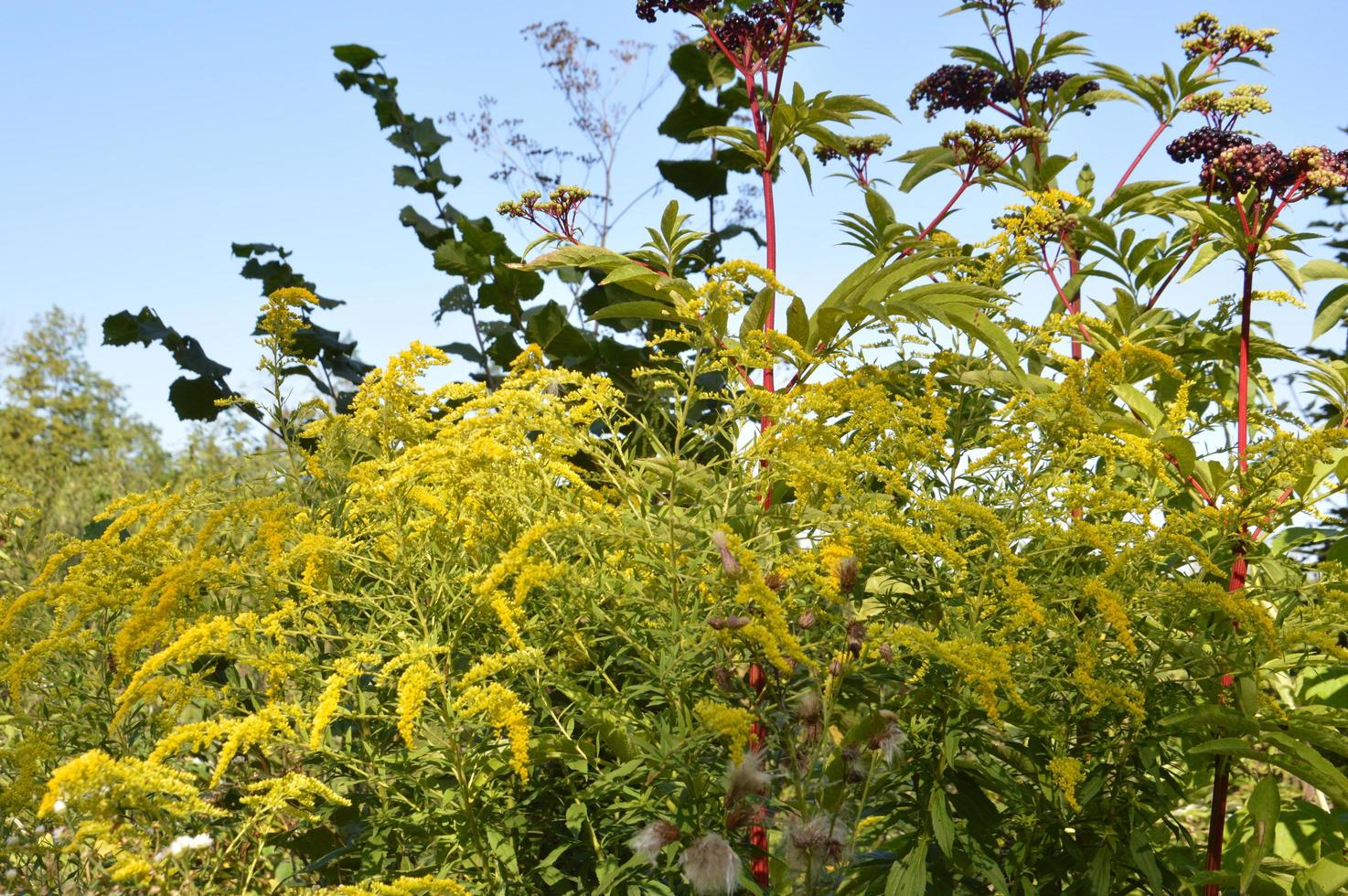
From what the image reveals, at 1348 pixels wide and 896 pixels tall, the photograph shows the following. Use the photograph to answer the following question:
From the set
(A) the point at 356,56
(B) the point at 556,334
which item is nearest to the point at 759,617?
(B) the point at 556,334

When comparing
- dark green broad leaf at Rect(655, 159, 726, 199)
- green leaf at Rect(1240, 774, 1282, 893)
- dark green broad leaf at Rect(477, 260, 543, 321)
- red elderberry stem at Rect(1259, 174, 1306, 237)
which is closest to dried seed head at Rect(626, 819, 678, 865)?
green leaf at Rect(1240, 774, 1282, 893)

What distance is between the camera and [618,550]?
2.21 meters

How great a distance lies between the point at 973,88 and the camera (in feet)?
11.7

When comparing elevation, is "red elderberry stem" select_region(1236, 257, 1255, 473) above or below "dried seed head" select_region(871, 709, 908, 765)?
above

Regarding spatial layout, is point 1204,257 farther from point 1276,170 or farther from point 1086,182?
point 1086,182

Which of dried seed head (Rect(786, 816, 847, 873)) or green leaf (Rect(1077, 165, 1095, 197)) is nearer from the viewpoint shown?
dried seed head (Rect(786, 816, 847, 873))

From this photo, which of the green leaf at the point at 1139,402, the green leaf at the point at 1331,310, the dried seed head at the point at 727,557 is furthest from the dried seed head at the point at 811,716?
the green leaf at the point at 1331,310

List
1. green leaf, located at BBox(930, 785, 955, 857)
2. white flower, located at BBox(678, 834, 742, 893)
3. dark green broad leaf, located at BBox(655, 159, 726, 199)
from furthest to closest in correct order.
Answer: dark green broad leaf, located at BBox(655, 159, 726, 199) → green leaf, located at BBox(930, 785, 955, 857) → white flower, located at BBox(678, 834, 742, 893)

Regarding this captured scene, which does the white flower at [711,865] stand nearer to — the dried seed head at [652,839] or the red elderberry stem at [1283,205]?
the dried seed head at [652,839]

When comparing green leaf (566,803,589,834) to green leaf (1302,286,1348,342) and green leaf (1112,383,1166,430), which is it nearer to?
green leaf (1112,383,1166,430)

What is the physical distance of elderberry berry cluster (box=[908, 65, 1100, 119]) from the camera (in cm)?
358

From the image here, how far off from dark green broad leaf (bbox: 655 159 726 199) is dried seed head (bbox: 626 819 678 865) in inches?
129

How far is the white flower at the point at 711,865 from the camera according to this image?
1756 millimetres

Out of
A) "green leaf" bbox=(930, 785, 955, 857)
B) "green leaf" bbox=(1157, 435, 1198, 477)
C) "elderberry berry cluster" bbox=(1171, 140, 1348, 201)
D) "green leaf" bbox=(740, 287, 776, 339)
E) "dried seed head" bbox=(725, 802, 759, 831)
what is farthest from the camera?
"green leaf" bbox=(740, 287, 776, 339)
